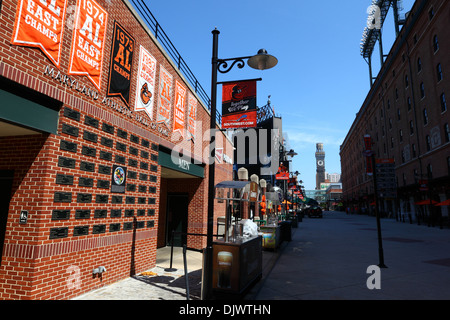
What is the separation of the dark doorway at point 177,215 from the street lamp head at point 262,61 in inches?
328

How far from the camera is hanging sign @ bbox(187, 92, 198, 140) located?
39.5ft

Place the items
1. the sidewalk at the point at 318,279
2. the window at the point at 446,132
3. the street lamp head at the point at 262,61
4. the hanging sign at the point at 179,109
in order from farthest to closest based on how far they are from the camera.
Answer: the window at the point at 446,132
the hanging sign at the point at 179,109
the street lamp head at the point at 262,61
the sidewalk at the point at 318,279

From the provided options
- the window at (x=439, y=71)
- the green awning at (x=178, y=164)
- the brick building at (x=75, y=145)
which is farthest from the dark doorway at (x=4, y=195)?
the window at (x=439, y=71)

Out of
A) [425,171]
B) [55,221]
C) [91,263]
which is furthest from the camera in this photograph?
[425,171]

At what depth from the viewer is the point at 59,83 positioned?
5.66 m

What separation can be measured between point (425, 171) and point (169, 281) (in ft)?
122

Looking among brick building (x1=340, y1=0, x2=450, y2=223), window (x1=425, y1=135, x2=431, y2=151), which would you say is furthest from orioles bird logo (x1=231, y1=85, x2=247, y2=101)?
window (x1=425, y1=135, x2=431, y2=151)

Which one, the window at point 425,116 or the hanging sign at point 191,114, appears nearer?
the hanging sign at point 191,114

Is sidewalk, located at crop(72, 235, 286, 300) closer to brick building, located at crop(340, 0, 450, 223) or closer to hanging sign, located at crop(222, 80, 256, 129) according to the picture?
hanging sign, located at crop(222, 80, 256, 129)

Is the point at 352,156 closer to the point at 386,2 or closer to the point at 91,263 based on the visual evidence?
the point at 386,2

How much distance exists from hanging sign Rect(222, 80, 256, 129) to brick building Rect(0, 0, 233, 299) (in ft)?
8.97

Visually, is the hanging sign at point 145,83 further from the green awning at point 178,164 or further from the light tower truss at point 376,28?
the light tower truss at point 376,28

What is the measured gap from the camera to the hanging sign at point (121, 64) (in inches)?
283
